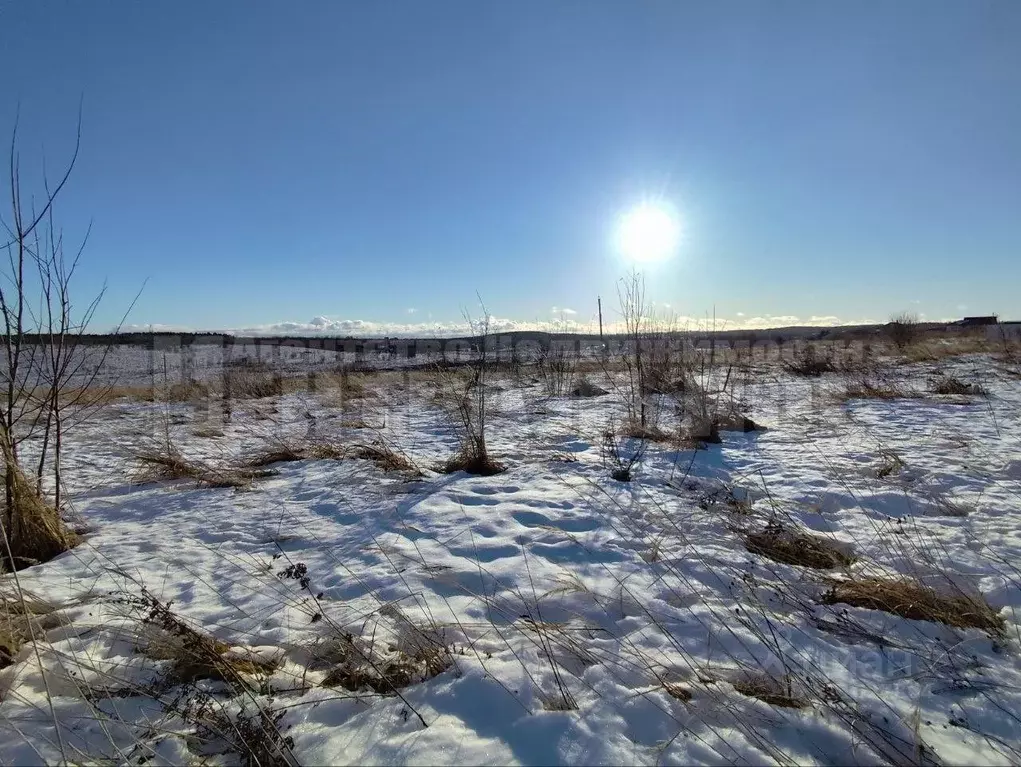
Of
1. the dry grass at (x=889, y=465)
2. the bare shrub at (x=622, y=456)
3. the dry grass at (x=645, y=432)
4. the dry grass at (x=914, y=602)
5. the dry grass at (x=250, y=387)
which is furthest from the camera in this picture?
the dry grass at (x=250, y=387)

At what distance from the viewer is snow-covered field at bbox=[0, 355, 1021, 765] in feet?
4.85

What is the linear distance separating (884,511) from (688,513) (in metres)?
1.35

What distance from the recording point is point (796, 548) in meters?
2.75

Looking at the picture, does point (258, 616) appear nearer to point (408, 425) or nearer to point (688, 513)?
point (688, 513)

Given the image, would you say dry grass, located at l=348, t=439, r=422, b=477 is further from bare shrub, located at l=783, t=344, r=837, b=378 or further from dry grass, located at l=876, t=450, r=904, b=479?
bare shrub, located at l=783, t=344, r=837, b=378

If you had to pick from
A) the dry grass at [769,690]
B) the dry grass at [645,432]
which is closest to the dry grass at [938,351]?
the dry grass at [645,432]

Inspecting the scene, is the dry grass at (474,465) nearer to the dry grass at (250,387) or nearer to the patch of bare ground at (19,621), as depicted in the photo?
the patch of bare ground at (19,621)

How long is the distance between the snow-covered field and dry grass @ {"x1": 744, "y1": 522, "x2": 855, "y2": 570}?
0.06 metres

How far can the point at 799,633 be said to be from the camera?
1.98 m

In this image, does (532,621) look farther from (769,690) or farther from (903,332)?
(903,332)

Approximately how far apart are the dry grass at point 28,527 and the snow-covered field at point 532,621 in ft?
0.49

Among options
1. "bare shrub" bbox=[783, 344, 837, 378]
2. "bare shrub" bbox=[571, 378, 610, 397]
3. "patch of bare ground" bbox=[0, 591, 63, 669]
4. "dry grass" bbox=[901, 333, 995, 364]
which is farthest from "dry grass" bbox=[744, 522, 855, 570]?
"dry grass" bbox=[901, 333, 995, 364]

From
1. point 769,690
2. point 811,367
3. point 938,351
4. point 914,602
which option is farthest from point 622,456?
point 938,351

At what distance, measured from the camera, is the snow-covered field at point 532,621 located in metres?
1.48
